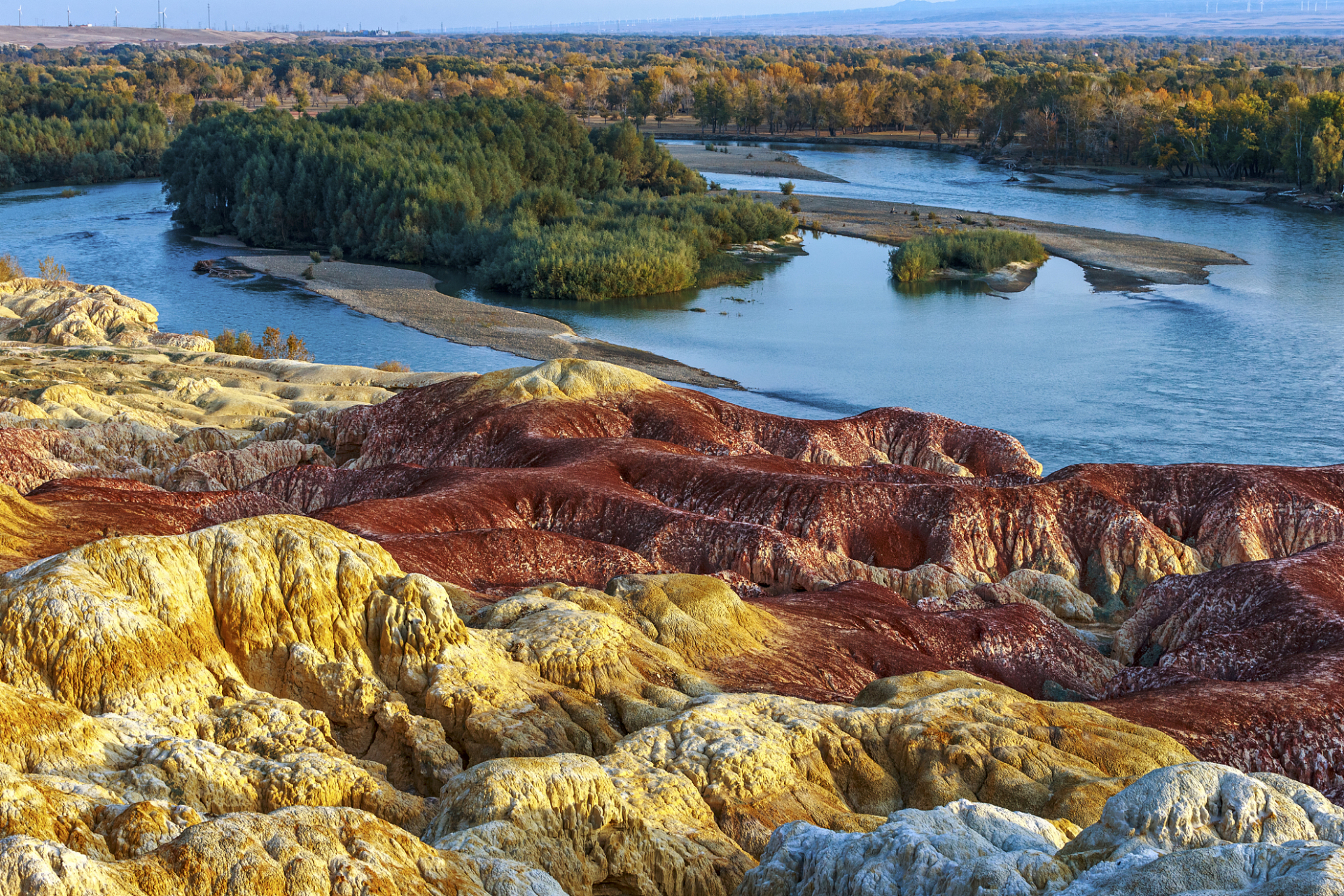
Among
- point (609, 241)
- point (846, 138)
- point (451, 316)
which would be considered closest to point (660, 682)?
point (451, 316)

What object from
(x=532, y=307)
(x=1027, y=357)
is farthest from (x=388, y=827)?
(x=532, y=307)

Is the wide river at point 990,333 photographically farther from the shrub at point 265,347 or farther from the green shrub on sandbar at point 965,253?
the shrub at point 265,347

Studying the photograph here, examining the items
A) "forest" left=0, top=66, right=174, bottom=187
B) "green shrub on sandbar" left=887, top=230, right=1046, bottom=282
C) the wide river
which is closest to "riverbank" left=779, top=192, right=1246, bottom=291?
the wide river

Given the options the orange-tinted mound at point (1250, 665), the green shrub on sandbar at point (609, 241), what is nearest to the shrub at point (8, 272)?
the green shrub on sandbar at point (609, 241)

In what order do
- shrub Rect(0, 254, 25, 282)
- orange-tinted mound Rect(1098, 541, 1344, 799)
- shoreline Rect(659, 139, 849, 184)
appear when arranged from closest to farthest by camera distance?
orange-tinted mound Rect(1098, 541, 1344, 799) → shrub Rect(0, 254, 25, 282) → shoreline Rect(659, 139, 849, 184)

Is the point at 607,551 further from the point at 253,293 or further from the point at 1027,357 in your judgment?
the point at 253,293

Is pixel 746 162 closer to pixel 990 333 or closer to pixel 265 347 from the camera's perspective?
pixel 990 333

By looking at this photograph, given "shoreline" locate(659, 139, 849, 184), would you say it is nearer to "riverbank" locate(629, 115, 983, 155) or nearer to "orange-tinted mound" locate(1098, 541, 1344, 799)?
"riverbank" locate(629, 115, 983, 155)
